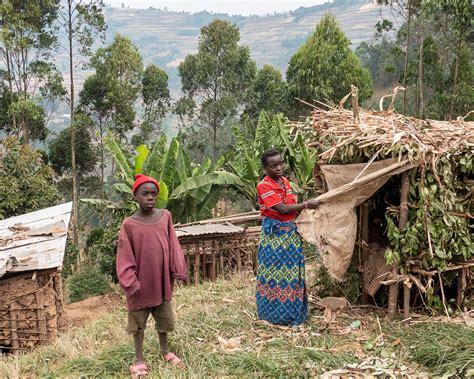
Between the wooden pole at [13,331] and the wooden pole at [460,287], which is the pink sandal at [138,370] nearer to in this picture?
the wooden pole at [460,287]

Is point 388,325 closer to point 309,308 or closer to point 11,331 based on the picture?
point 309,308

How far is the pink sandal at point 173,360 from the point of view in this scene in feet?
12.5

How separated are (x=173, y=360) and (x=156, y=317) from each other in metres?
0.36

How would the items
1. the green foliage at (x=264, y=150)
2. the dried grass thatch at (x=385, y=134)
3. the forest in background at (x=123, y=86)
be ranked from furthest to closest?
the forest in background at (x=123, y=86) < the green foliage at (x=264, y=150) < the dried grass thatch at (x=385, y=134)

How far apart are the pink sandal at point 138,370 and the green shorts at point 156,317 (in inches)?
10.2

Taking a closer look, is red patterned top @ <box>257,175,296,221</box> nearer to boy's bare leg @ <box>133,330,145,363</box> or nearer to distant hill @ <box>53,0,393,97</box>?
boy's bare leg @ <box>133,330,145,363</box>

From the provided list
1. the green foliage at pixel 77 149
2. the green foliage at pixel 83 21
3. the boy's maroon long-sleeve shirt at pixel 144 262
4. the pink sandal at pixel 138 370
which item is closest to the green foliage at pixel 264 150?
the boy's maroon long-sleeve shirt at pixel 144 262

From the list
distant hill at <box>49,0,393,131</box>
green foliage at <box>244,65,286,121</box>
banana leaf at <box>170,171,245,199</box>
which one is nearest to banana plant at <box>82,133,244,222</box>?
banana leaf at <box>170,171,245,199</box>

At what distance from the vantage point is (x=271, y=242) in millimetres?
4328

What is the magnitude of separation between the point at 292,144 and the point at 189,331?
5568 millimetres

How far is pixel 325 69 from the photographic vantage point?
17250 mm

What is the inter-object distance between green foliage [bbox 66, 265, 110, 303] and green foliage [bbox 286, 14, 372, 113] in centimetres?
915

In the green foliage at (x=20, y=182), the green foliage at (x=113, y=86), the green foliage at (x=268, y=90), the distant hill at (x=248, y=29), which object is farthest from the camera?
the distant hill at (x=248, y=29)

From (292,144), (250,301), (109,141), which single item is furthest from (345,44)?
(250,301)
